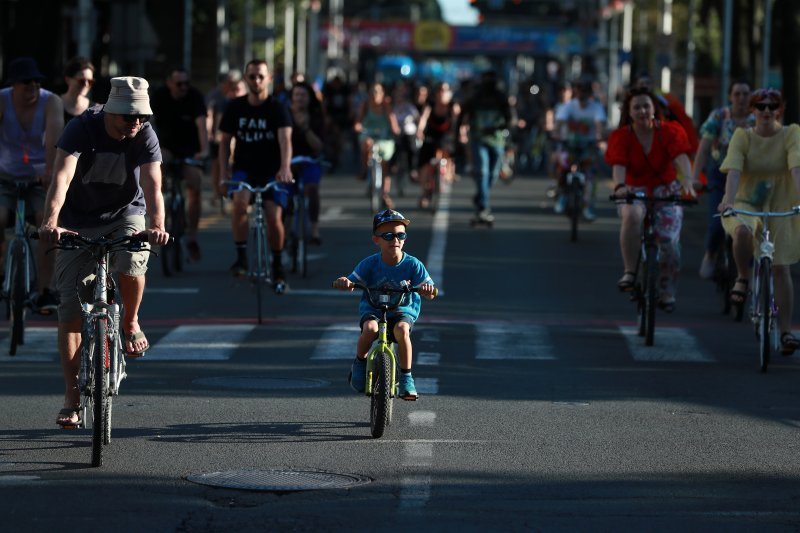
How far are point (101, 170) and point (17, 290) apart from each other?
12.0 feet

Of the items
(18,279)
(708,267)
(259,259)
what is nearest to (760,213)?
(259,259)

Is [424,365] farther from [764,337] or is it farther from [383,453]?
[383,453]

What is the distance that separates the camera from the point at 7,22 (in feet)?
163

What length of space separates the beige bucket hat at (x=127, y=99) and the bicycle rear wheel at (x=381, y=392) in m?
1.66

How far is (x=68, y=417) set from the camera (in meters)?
9.71

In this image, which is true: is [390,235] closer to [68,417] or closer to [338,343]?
[68,417]

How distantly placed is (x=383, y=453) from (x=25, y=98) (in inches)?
206

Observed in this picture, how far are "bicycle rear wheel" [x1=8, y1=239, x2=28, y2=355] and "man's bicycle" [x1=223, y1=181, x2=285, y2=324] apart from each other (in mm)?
2330

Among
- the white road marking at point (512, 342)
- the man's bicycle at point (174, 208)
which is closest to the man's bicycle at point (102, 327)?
the white road marking at point (512, 342)

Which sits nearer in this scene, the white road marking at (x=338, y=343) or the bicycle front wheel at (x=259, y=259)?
the white road marking at (x=338, y=343)

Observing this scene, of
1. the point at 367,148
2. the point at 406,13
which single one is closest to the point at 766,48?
the point at 367,148

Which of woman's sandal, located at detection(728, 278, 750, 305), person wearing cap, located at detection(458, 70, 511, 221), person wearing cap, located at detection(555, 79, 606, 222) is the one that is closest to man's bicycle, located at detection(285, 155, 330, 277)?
woman's sandal, located at detection(728, 278, 750, 305)

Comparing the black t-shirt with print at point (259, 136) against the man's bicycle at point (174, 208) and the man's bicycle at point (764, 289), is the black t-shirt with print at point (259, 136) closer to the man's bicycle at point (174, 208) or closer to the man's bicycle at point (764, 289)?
the man's bicycle at point (174, 208)

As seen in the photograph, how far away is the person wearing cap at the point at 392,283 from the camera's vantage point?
10.0 metres
